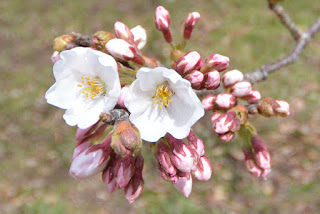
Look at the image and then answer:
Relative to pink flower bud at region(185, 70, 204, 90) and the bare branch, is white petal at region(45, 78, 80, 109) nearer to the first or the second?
pink flower bud at region(185, 70, 204, 90)

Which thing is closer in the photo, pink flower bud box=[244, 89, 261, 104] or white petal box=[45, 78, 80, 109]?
white petal box=[45, 78, 80, 109]

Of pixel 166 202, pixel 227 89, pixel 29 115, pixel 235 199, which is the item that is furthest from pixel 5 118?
pixel 227 89

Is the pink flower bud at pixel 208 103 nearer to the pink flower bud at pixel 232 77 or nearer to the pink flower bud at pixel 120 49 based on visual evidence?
the pink flower bud at pixel 232 77

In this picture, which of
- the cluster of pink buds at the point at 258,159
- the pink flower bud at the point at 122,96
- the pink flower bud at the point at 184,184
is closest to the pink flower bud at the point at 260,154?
the cluster of pink buds at the point at 258,159

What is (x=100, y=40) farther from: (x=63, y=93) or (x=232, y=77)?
(x=232, y=77)

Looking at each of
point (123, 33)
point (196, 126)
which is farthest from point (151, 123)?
point (196, 126)

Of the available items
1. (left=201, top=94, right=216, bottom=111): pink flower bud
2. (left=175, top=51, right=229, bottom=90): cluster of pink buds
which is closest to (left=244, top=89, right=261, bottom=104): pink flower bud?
(left=201, top=94, right=216, bottom=111): pink flower bud

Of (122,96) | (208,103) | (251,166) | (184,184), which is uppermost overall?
(122,96)
